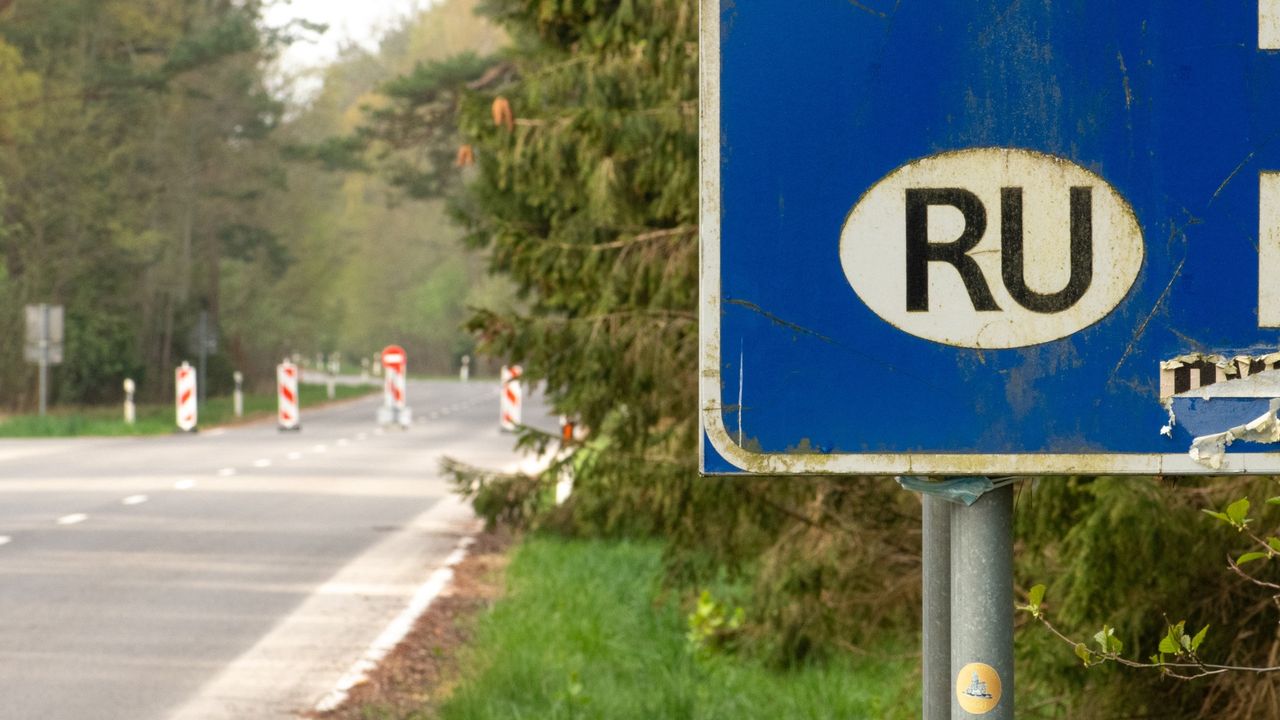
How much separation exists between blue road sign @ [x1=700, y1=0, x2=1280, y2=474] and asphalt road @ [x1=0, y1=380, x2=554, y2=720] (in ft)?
20.8

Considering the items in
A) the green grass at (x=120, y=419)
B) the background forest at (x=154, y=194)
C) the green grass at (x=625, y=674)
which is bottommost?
the green grass at (x=120, y=419)

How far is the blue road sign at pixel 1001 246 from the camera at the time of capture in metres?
1.71

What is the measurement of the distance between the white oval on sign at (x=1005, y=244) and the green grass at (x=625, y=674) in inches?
172

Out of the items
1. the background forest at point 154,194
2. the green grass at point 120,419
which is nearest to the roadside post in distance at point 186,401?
the green grass at point 120,419

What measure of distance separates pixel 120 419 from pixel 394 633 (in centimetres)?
3102

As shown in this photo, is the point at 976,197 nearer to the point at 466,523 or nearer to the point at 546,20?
the point at 546,20

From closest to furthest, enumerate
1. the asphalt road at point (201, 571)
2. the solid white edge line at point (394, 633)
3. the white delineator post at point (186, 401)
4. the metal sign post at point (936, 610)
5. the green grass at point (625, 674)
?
the metal sign post at point (936, 610) → the green grass at point (625, 674) → the solid white edge line at point (394, 633) → the asphalt road at point (201, 571) → the white delineator post at point (186, 401)

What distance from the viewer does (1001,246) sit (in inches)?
66.7

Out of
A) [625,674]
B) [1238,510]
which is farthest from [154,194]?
[1238,510]

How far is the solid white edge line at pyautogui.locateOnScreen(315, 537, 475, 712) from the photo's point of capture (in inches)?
318

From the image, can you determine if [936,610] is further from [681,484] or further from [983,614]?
[681,484]

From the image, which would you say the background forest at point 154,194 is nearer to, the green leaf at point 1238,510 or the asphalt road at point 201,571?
the asphalt road at point 201,571

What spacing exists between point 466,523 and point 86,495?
14.1ft

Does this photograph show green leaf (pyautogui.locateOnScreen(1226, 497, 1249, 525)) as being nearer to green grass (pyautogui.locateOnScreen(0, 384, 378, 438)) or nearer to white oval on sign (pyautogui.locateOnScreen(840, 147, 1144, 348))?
white oval on sign (pyautogui.locateOnScreen(840, 147, 1144, 348))
